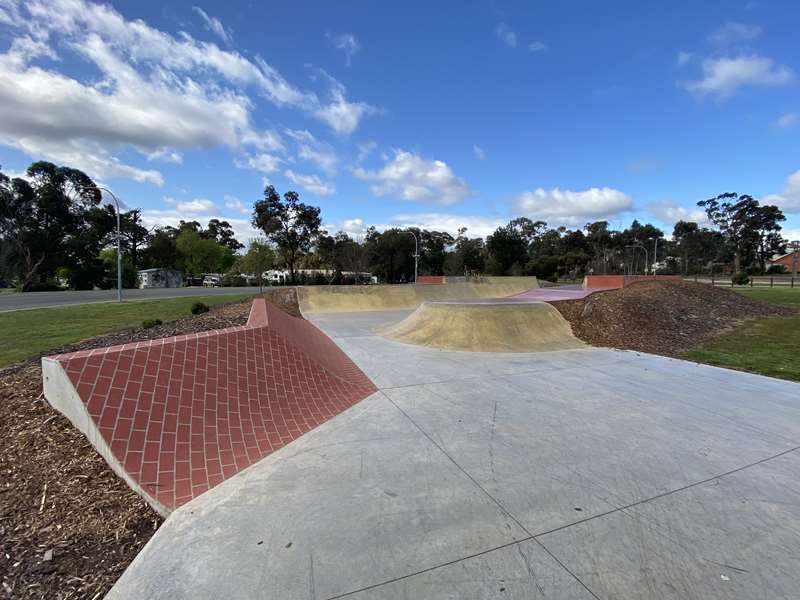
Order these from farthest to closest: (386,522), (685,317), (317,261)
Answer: (317,261) → (685,317) → (386,522)

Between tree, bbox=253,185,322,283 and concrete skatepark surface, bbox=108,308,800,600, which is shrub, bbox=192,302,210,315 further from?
tree, bbox=253,185,322,283

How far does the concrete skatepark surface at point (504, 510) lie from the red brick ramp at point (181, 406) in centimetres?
28

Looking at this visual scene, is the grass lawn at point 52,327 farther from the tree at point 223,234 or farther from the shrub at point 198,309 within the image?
the tree at point 223,234

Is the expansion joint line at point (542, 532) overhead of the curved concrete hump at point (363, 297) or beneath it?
beneath

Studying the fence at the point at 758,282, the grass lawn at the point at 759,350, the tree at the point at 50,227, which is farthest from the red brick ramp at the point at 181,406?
the tree at the point at 50,227

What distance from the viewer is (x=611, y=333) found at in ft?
33.4

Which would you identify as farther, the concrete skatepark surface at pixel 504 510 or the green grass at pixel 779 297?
the green grass at pixel 779 297

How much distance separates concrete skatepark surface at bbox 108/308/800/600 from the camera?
2.09m

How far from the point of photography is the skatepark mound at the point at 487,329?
8953 mm

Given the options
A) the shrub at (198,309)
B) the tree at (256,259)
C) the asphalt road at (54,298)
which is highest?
the tree at (256,259)

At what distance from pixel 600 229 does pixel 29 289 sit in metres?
97.3

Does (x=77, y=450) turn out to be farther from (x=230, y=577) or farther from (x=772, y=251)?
(x=772, y=251)

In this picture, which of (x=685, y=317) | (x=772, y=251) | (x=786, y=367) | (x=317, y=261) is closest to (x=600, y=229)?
(x=772, y=251)

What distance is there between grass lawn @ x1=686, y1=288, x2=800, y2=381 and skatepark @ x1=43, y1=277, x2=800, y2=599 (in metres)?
1.46
